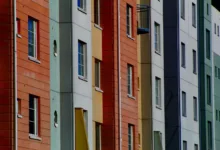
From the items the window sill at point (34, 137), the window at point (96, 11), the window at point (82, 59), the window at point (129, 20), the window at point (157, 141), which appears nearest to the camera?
the window sill at point (34, 137)

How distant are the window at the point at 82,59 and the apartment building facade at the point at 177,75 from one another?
1807 centimetres

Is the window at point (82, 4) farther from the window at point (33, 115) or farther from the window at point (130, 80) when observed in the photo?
the window at point (130, 80)

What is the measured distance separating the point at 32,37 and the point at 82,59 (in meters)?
5.71

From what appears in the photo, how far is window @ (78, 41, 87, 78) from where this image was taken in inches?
2012

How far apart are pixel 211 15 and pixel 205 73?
4.83m

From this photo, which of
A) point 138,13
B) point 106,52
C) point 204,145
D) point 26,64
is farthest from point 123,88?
point 204,145

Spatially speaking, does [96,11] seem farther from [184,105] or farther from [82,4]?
[184,105]

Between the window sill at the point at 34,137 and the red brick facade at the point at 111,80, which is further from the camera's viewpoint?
the red brick facade at the point at 111,80

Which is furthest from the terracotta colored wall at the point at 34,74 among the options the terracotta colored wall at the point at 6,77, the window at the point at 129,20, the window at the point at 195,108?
the window at the point at 195,108

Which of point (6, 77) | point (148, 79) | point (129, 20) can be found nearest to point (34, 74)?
point (6, 77)

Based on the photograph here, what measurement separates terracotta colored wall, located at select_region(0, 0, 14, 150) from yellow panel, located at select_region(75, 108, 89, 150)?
7.15 metres

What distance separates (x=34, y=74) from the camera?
149 ft

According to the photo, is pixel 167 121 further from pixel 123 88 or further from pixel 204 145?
pixel 123 88

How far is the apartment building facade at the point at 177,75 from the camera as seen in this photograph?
226 ft
